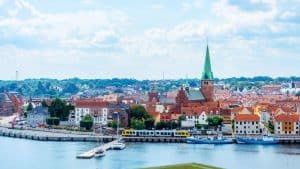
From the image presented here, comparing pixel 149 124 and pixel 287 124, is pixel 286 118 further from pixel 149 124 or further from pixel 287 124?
pixel 149 124

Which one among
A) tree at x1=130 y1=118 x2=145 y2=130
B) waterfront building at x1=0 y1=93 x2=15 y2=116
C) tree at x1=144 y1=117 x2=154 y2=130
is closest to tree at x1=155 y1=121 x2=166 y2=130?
tree at x1=144 y1=117 x2=154 y2=130

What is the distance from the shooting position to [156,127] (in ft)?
192

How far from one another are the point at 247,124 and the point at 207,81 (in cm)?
1216

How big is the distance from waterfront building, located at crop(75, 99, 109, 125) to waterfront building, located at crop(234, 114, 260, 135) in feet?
41.0

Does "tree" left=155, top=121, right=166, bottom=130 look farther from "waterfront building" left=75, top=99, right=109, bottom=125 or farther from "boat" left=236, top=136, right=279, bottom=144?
"boat" left=236, top=136, right=279, bottom=144

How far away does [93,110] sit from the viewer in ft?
219

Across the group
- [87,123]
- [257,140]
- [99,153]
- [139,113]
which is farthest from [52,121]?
[99,153]

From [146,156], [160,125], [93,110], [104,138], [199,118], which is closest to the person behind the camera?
[146,156]

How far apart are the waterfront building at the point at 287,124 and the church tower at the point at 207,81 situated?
42.2 ft

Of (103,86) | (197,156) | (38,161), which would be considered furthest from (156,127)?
(103,86)

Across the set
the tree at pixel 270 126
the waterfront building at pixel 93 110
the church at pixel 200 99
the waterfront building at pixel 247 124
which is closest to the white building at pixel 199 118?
the church at pixel 200 99

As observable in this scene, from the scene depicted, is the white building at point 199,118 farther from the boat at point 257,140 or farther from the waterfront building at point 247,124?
the boat at point 257,140

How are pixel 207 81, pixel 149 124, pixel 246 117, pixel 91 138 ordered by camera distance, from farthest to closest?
pixel 207 81
pixel 149 124
pixel 246 117
pixel 91 138

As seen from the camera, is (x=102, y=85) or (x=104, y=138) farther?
(x=102, y=85)
